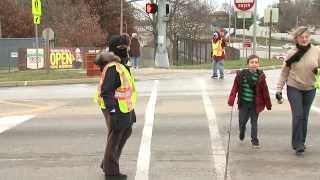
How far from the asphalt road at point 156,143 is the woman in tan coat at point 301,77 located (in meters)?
0.34

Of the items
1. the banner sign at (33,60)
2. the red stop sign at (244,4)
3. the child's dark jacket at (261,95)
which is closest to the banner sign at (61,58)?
the banner sign at (33,60)

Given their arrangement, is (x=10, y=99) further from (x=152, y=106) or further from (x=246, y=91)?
(x=246, y=91)

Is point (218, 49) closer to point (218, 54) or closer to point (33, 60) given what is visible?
point (218, 54)

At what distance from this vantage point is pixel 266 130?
33.3 feet

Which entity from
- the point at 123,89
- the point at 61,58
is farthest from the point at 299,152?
the point at 61,58

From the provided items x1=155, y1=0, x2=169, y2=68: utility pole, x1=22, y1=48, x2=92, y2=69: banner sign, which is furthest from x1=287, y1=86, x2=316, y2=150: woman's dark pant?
x1=22, y1=48, x2=92, y2=69: banner sign

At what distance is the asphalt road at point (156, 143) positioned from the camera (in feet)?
24.2

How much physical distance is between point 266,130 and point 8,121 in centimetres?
476

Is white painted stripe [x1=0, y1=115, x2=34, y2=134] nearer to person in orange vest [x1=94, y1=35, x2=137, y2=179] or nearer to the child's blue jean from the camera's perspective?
person in orange vest [x1=94, y1=35, x2=137, y2=179]

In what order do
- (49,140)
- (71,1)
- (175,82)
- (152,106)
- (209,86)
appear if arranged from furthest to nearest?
(71,1) → (175,82) → (209,86) → (152,106) → (49,140)

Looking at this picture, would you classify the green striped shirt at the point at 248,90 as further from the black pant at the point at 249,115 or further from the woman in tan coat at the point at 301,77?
the woman in tan coat at the point at 301,77

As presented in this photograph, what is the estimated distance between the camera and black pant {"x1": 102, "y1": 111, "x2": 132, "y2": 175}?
6.84 m

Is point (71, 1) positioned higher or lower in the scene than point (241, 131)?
higher

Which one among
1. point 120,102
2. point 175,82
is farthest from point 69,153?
point 175,82
